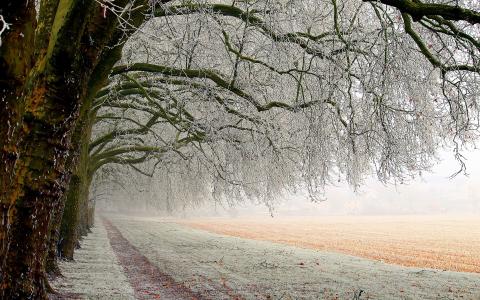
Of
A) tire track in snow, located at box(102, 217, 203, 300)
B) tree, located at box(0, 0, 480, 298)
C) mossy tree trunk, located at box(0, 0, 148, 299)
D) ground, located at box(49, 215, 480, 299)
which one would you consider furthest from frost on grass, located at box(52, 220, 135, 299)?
mossy tree trunk, located at box(0, 0, 148, 299)

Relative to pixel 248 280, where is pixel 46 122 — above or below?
above

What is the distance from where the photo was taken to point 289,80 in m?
10.0

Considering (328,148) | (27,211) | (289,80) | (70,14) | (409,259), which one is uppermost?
(289,80)

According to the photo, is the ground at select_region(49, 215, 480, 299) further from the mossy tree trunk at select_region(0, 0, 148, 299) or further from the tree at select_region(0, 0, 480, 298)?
the mossy tree trunk at select_region(0, 0, 148, 299)

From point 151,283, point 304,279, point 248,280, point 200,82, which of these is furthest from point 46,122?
point 304,279

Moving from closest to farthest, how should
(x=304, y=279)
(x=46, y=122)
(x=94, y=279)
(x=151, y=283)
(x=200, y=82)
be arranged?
1. (x=46, y=122)
2. (x=151, y=283)
3. (x=94, y=279)
4. (x=200, y=82)
5. (x=304, y=279)

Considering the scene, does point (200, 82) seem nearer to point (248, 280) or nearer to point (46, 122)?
point (248, 280)

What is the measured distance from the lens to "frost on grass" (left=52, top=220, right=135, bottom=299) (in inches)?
323

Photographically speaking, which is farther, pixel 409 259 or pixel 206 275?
pixel 409 259

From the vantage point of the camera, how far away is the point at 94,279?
32.4ft

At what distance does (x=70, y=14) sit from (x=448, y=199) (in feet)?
434

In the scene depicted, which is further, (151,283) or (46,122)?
(151,283)

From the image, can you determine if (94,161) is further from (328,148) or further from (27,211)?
(27,211)

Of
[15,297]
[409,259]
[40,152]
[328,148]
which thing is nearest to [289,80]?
[328,148]
